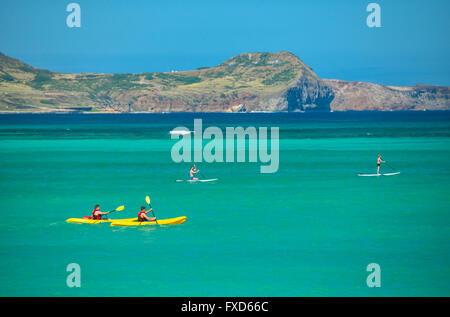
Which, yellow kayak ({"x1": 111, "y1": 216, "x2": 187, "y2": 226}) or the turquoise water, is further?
yellow kayak ({"x1": 111, "y1": 216, "x2": 187, "y2": 226})

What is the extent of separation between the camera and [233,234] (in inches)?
1556

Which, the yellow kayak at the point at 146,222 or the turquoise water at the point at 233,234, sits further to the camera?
the yellow kayak at the point at 146,222

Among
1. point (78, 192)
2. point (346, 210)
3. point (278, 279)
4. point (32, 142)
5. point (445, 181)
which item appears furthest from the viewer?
point (32, 142)

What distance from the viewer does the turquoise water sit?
98.9 ft

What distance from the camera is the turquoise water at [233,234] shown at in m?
30.2

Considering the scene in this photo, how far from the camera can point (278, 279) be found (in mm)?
30641

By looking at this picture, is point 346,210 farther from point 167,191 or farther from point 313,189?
point 167,191

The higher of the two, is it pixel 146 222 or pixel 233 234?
pixel 146 222

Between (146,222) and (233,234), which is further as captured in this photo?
(146,222)
